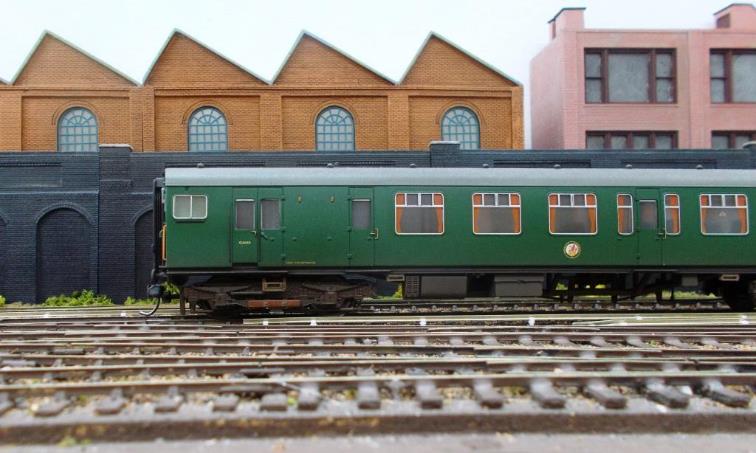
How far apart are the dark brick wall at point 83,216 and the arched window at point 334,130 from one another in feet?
10.2

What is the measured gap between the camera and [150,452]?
15.3 feet

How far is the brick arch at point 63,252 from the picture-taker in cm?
1866

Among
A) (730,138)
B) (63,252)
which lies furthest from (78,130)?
(730,138)

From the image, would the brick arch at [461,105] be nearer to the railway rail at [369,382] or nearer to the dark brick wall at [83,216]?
the dark brick wall at [83,216]

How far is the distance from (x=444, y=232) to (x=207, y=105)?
13342 millimetres

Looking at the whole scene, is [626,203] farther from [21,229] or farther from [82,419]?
[21,229]

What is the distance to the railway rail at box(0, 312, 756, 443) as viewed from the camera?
5004 millimetres

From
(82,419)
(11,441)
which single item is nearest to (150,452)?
(82,419)

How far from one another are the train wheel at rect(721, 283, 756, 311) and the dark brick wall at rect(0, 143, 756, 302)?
10.9 meters

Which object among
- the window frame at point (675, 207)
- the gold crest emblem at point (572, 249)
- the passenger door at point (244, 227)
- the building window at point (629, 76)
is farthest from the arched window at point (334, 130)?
the window frame at point (675, 207)

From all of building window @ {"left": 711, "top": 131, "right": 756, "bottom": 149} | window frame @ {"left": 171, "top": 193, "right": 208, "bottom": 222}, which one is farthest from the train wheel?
window frame @ {"left": 171, "top": 193, "right": 208, "bottom": 222}

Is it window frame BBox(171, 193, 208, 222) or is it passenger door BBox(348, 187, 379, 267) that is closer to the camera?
window frame BBox(171, 193, 208, 222)

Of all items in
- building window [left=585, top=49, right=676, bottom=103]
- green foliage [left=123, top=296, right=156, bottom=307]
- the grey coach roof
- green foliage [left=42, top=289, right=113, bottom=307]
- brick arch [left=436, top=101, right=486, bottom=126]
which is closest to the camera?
the grey coach roof

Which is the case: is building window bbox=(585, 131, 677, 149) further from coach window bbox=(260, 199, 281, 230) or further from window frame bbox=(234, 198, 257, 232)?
window frame bbox=(234, 198, 257, 232)
